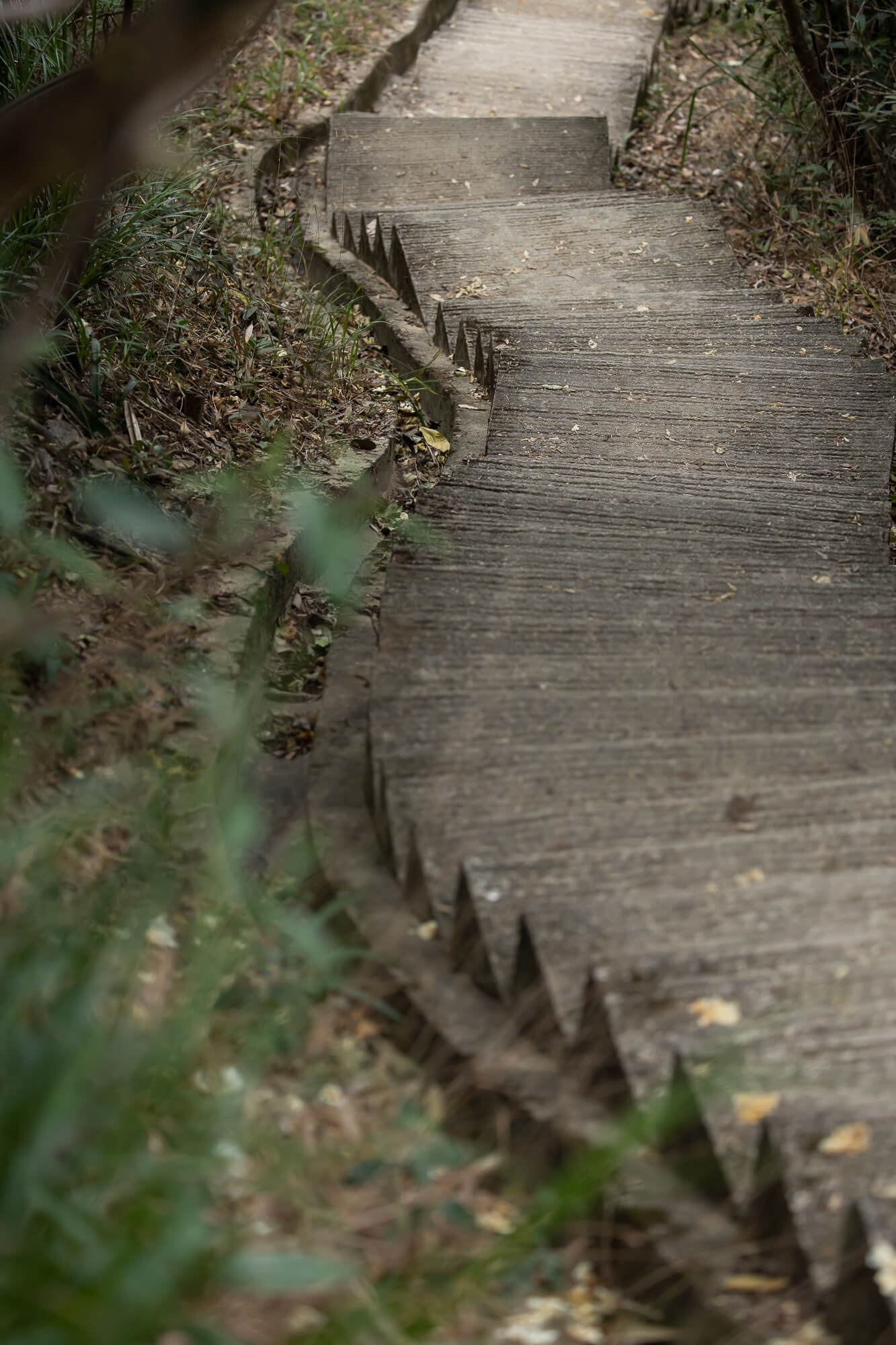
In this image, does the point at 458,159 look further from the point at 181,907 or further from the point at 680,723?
the point at 181,907

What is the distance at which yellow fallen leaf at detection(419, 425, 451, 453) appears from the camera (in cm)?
396

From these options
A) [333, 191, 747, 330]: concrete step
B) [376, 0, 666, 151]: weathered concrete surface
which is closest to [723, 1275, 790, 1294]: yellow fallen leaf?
[333, 191, 747, 330]: concrete step

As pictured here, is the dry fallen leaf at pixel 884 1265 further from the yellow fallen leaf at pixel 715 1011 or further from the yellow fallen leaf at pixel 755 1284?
the yellow fallen leaf at pixel 715 1011

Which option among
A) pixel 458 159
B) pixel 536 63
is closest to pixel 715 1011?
pixel 458 159

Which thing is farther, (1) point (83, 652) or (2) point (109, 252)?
(2) point (109, 252)

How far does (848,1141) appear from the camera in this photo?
62.5 inches

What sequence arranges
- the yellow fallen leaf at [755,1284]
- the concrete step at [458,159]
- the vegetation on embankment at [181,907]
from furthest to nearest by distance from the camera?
the concrete step at [458,159], the yellow fallen leaf at [755,1284], the vegetation on embankment at [181,907]

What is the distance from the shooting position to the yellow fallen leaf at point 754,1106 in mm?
1650

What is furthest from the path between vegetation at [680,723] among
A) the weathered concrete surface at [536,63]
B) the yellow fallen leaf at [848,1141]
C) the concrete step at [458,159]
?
the weathered concrete surface at [536,63]

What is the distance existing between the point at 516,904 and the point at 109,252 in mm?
2270

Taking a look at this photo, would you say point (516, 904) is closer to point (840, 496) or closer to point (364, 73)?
point (840, 496)

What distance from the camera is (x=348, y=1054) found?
186 centimetres

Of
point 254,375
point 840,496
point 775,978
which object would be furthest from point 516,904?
point 254,375

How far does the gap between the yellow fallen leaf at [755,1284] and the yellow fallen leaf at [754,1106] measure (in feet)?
0.60
